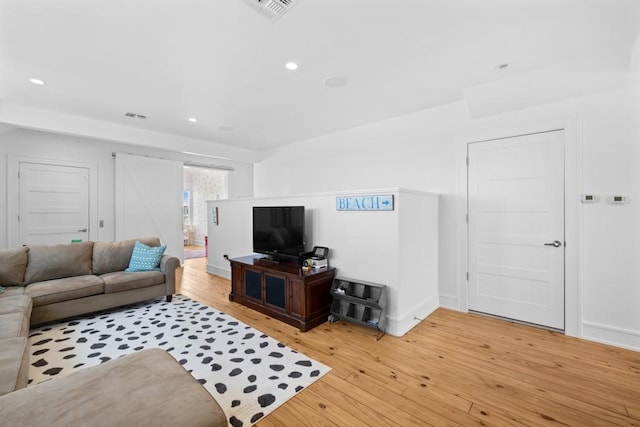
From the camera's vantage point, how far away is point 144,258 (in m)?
3.83

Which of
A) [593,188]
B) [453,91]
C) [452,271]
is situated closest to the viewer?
[593,188]

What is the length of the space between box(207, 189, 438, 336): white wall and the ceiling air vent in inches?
70.7

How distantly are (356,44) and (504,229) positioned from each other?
2671 mm

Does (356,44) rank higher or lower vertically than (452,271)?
higher

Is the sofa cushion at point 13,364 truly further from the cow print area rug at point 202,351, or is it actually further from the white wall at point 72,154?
the white wall at point 72,154

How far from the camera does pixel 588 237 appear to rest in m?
2.81

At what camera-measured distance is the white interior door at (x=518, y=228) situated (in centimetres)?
300

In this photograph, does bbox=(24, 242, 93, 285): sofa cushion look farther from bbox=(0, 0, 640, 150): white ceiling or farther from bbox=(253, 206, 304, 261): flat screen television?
bbox=(253, 206, 304, 261): flat screen television

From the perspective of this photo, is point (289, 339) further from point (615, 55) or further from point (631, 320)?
point (615, 55)

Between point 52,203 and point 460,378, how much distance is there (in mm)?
6336

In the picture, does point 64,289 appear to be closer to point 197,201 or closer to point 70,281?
point 70,281

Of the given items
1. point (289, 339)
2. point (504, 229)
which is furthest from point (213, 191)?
point (504, 229)

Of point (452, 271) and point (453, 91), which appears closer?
point (453, 91)

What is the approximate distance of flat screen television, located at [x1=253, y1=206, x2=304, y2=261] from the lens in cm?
358
